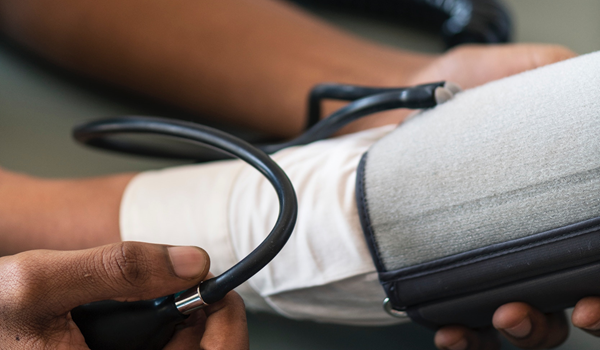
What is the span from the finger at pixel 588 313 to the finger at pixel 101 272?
1.12ft

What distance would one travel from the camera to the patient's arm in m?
0.78

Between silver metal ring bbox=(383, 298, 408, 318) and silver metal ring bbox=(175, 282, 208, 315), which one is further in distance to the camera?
silver metal ring bbox=(383, 298, 408, 318)

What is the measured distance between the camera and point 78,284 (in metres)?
0.35

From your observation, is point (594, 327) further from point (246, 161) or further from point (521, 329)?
point (246, 161)

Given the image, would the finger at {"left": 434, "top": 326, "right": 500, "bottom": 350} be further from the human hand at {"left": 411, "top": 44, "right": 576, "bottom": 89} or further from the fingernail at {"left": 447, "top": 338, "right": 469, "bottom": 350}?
the human hand at {"left": 411, "top": 44, "right": 576, "bottom": 89}

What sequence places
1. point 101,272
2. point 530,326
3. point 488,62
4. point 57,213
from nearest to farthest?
point 101,272, point 530,326, point 57,213, point 488,62

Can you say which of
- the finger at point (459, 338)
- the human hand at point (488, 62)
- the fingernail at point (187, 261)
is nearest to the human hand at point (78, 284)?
the fingernail at point (187, 261)

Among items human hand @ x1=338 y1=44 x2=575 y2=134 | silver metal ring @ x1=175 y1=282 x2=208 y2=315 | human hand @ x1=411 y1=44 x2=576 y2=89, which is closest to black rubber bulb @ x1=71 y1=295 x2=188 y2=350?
silver metal ring @ x1=175 y1=282 x2=208 y2=315

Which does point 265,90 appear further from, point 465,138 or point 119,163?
point 465,138

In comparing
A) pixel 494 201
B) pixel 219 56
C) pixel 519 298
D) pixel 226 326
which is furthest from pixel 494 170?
pixel 219 56

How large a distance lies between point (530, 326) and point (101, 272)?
393mm

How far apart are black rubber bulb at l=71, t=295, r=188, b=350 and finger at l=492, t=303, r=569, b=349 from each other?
29cm

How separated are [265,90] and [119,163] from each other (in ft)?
0.92

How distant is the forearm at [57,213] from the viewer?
1.86 ft
